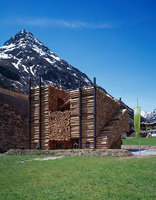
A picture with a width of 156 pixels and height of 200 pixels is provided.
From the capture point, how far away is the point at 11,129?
3198 cm

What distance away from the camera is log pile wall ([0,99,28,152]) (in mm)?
30312

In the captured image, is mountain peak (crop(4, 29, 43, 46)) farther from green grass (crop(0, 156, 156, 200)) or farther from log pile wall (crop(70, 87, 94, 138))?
green grass (crop(0, 156, 156, 200))

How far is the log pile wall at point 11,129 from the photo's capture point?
30.3 metres

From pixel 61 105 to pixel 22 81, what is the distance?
8063 cm

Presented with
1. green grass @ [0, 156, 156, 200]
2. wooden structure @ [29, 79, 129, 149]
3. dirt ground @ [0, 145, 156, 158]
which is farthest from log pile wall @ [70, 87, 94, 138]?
→ green grass @ [0, 156, 156, 200]

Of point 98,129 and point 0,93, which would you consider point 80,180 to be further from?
point 0,93

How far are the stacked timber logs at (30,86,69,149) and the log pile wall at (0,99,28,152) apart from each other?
20.8 ft

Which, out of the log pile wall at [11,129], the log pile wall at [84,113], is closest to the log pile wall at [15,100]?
the log pile wall at [11,129]

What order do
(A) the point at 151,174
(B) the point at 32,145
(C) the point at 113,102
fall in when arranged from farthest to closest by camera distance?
(C) the point at 113,102 < (B) the point at 32,145 < (A) the point at 151,174

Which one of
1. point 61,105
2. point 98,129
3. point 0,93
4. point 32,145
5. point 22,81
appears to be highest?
point 22,81

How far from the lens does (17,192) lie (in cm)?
790

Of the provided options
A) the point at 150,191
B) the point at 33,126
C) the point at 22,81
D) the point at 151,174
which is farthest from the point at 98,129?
the point at 22,81

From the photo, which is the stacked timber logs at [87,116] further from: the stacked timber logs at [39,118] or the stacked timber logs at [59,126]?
the stacked timber logs at [39,118]

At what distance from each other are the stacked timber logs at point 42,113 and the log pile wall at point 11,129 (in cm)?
635
